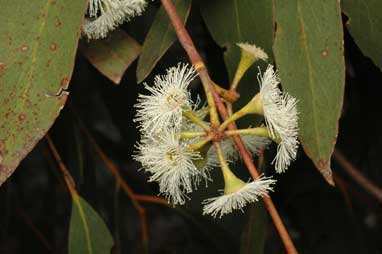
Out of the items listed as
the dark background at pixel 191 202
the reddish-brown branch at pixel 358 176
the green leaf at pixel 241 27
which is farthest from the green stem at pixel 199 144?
the reddish-brown branch at pixel 358 176

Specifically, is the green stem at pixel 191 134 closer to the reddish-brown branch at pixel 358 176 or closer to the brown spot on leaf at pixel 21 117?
the brown spot on leaf at pixel 21 117

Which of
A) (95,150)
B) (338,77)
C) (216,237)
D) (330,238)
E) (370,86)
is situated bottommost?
(330,238)

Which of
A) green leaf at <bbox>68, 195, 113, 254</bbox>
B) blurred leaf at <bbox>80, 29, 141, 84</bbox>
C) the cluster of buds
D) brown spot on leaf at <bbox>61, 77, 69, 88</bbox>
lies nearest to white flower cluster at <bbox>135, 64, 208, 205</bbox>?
the cluster of buds

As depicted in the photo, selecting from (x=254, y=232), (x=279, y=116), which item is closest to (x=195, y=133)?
(x=279, y=116)

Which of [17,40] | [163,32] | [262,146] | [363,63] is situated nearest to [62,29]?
[17,40]

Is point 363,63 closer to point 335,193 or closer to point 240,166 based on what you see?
point 335,193

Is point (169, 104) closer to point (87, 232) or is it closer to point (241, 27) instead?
point (241, 27)
